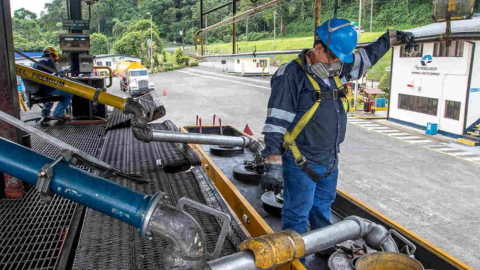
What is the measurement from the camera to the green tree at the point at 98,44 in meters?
65.6

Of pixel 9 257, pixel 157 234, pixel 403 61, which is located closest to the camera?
pixel 157 234

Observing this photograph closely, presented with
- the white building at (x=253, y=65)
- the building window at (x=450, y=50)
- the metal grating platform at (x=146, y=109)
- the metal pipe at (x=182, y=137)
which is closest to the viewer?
the metal pipe at (x=182, y=137)

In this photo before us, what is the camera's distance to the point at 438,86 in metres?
14.9

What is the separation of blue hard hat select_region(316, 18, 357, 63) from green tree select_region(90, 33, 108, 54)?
68.5m

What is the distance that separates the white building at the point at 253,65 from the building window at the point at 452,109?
25.5 m

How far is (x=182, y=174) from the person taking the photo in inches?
170

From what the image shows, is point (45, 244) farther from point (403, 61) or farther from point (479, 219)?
point (403, 61)

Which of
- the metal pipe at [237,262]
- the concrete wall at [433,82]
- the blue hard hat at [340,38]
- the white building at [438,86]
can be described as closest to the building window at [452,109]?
the white building at [438,86]

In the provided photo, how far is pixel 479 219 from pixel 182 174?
6440 mm

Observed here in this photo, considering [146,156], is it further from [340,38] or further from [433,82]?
[433,82]

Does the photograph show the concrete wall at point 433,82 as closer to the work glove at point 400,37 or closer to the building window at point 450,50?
the building window at point 450,50

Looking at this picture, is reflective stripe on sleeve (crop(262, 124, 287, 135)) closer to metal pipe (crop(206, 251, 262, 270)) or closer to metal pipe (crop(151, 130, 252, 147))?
metal pipe (crop(206, 251, 262, 270))

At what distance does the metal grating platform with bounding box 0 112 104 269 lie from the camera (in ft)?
8.21

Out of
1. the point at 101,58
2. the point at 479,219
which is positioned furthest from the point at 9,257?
the point at 101,58
